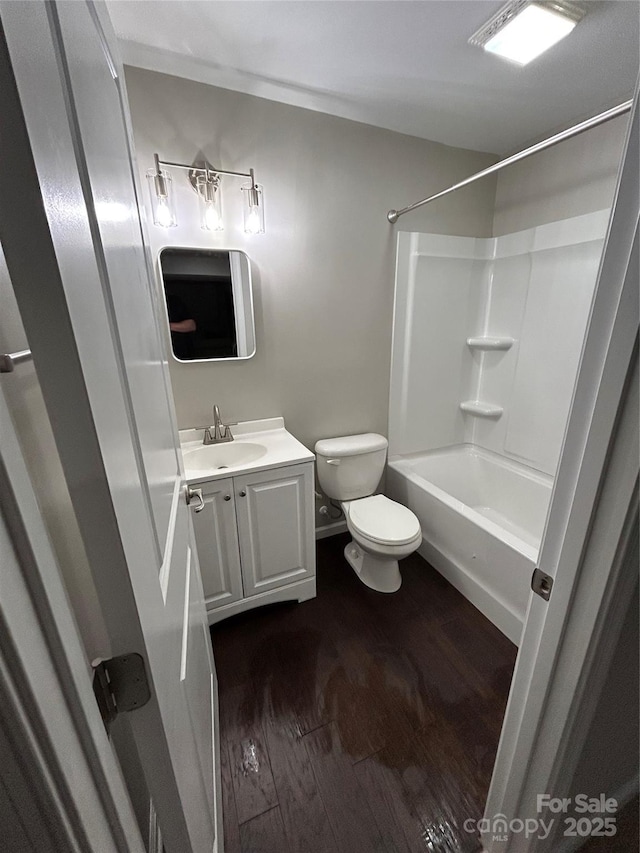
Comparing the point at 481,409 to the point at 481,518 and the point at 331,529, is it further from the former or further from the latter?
the point at 331,529

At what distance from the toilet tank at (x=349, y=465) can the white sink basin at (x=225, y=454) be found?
0.41m

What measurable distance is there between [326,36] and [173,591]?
1872mm

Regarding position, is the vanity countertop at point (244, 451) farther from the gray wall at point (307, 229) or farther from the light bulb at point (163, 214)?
the light bulb at point (163, 214)

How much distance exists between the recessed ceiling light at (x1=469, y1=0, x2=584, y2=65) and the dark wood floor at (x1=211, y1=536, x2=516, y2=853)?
7.89 ft

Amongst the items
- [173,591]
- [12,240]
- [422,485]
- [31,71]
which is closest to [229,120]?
[31,71]

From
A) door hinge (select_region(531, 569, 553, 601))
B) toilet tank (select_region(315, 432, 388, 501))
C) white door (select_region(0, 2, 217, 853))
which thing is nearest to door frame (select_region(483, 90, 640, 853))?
door hinge (select_region(531, 569, 553, 601))

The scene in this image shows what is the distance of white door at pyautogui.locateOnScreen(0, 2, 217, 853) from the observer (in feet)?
0.95

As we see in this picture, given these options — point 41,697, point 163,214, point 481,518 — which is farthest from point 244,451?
point 41,697

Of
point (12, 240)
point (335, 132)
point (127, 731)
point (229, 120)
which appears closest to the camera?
point (12, 240)

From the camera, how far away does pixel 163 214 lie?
58.9 inches

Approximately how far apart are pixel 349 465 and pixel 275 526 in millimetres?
590

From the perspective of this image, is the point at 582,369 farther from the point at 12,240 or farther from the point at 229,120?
the point at 229,120

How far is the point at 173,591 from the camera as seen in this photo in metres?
0.67

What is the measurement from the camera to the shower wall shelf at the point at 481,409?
7.82 feet
